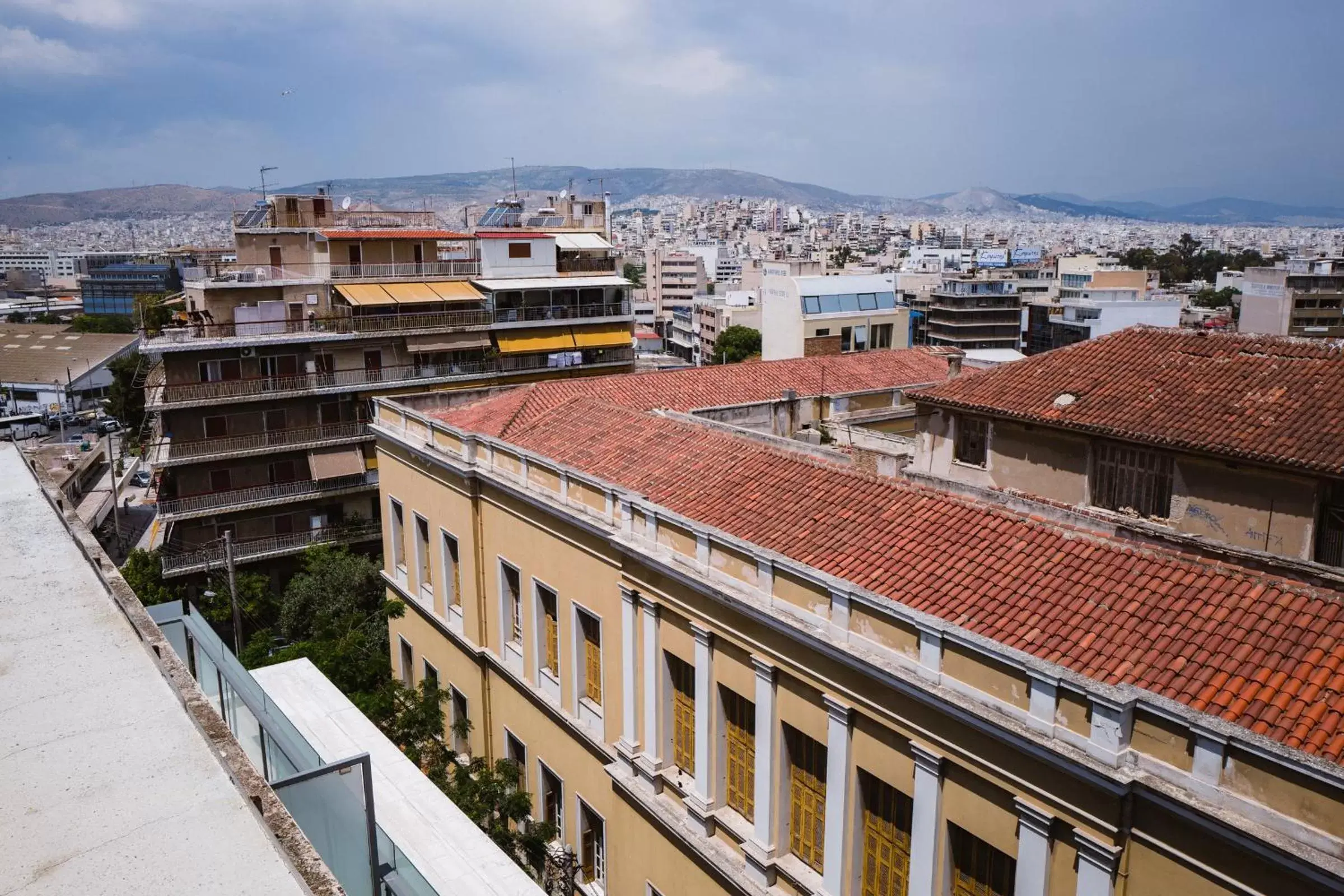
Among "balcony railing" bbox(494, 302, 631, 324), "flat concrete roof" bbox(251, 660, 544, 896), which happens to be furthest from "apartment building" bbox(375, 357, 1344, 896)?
"balcony railing" bbox(494, 302, 631, 324)

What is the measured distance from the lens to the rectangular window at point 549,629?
68.1 ft

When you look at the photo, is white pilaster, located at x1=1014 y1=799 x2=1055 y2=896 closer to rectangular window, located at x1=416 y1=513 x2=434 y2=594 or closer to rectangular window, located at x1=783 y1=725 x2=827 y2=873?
rectangular window, located at x1=783 y1=725 x2=827 y2=873

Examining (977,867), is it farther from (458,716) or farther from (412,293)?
(412,293)

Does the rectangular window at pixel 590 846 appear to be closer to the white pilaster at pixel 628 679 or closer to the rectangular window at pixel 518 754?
the rectangular window at pixel 518 754

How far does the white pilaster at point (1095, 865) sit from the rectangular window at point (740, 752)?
5761 millimetres

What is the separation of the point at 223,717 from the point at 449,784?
14002 millimetres

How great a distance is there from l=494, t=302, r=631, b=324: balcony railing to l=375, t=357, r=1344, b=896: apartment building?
26.3 meters

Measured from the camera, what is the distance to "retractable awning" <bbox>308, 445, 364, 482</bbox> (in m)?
42.8

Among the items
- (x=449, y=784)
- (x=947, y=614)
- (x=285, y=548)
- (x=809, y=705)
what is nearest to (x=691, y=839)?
(x=809, y=705)

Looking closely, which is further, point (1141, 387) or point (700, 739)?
point (1141, 387)

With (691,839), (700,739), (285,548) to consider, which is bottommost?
(285,548)

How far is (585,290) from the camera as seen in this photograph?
170ft

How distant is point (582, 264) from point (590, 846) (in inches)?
1632

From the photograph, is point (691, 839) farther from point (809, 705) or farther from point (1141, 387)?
point (1141, 387)
